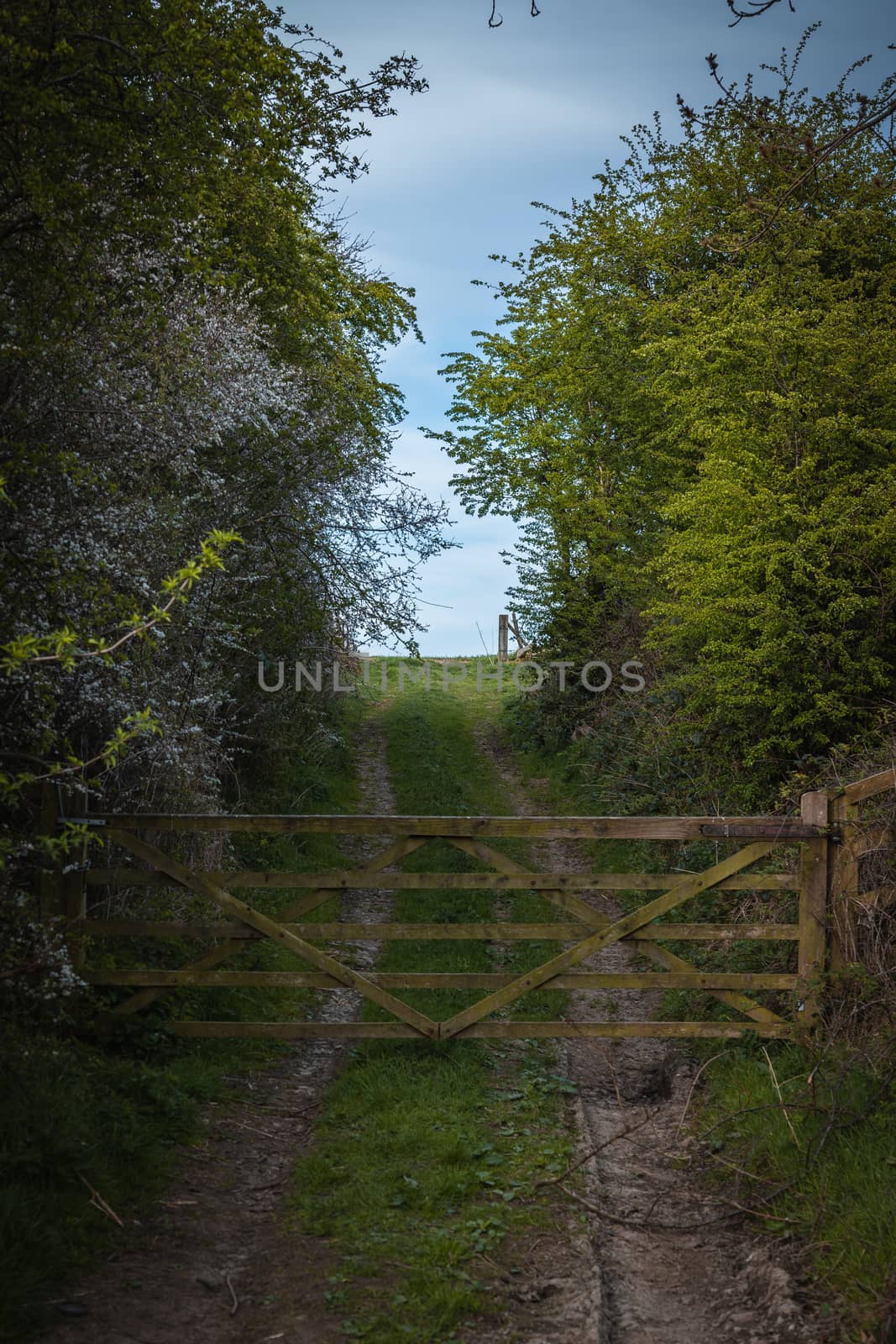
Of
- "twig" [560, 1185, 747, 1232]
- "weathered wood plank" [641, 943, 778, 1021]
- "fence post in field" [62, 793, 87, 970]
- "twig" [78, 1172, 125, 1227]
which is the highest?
"fence post in field" [62, 793, 87, 970]

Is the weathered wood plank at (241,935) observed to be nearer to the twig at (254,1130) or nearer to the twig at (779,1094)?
the twig at (254,1130)

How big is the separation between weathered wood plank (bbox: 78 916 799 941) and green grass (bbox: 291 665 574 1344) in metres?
0.98

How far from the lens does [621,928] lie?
24.1ft

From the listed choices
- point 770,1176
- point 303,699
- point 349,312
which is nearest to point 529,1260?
point 770,1176

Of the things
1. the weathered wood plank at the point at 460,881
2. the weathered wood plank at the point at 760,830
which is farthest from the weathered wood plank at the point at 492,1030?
the weathered wood plank at the point at 760,830

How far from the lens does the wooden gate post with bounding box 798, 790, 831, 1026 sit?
741cm

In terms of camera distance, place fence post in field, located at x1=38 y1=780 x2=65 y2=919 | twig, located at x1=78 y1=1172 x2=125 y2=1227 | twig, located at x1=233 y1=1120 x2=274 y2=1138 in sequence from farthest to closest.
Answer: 1. fence post in field, located at x1=38 y1=780 x2=65 y2=919
2. twig, located at x1=233 y1=1120 x2=274 y2=1138
3. twig, located at x1=78 y1=1172 x2=125 y2=1227

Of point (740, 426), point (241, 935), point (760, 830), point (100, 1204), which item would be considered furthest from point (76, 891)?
point (740, 426)

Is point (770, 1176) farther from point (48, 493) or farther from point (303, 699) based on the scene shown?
point (303, 699)

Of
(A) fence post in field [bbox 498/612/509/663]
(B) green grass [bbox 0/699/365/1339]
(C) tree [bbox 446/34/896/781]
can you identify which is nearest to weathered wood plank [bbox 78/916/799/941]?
(B) green grass [bbox 0/699/365/1339]

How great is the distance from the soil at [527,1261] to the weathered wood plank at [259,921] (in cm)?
88

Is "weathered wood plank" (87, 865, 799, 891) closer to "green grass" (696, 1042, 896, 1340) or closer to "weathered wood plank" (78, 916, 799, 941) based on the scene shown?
"weathered wood plank" (78, 916, 799, 941)

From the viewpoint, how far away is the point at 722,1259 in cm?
548

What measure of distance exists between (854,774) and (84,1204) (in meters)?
6.68
